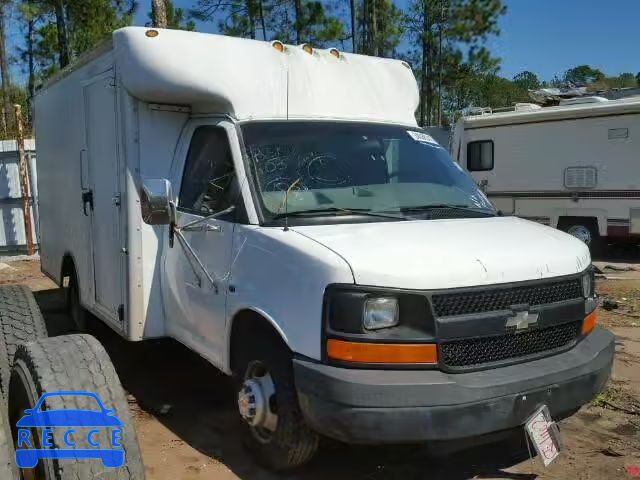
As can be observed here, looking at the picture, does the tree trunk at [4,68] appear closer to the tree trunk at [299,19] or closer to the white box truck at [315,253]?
the tree trunk at [299,19]

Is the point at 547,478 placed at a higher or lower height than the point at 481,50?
lower

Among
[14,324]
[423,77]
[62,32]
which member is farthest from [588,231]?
[62,32]

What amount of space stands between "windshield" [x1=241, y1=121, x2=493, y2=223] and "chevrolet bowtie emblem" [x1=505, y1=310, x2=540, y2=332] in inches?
39.4

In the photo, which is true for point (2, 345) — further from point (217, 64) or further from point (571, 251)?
point (571, 251)

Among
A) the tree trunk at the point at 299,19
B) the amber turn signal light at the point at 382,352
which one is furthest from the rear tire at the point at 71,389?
the tree trunk at the point at 299,19

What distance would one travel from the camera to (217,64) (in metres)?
4.33

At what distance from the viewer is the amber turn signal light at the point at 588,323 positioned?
3754 millimetres

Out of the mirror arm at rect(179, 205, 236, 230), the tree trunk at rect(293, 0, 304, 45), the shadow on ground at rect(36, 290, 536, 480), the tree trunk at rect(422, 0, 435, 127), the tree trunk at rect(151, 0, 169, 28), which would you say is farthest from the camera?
the tree trunk at rect(422, 0, 435, 127)

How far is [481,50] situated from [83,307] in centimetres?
2404

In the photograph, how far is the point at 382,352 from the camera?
3061 mm

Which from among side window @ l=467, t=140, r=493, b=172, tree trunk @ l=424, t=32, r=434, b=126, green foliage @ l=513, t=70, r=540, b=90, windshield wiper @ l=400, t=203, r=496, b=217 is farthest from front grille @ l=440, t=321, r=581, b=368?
green foliage @ l=513, t=70, r=540, b=90

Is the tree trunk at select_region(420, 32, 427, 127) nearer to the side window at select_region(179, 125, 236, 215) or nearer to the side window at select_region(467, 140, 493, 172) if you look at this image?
the side window at select_region(467, 140, 493, 172)

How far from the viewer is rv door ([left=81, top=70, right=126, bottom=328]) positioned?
16.1 feet

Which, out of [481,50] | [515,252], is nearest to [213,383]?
[515,252]
